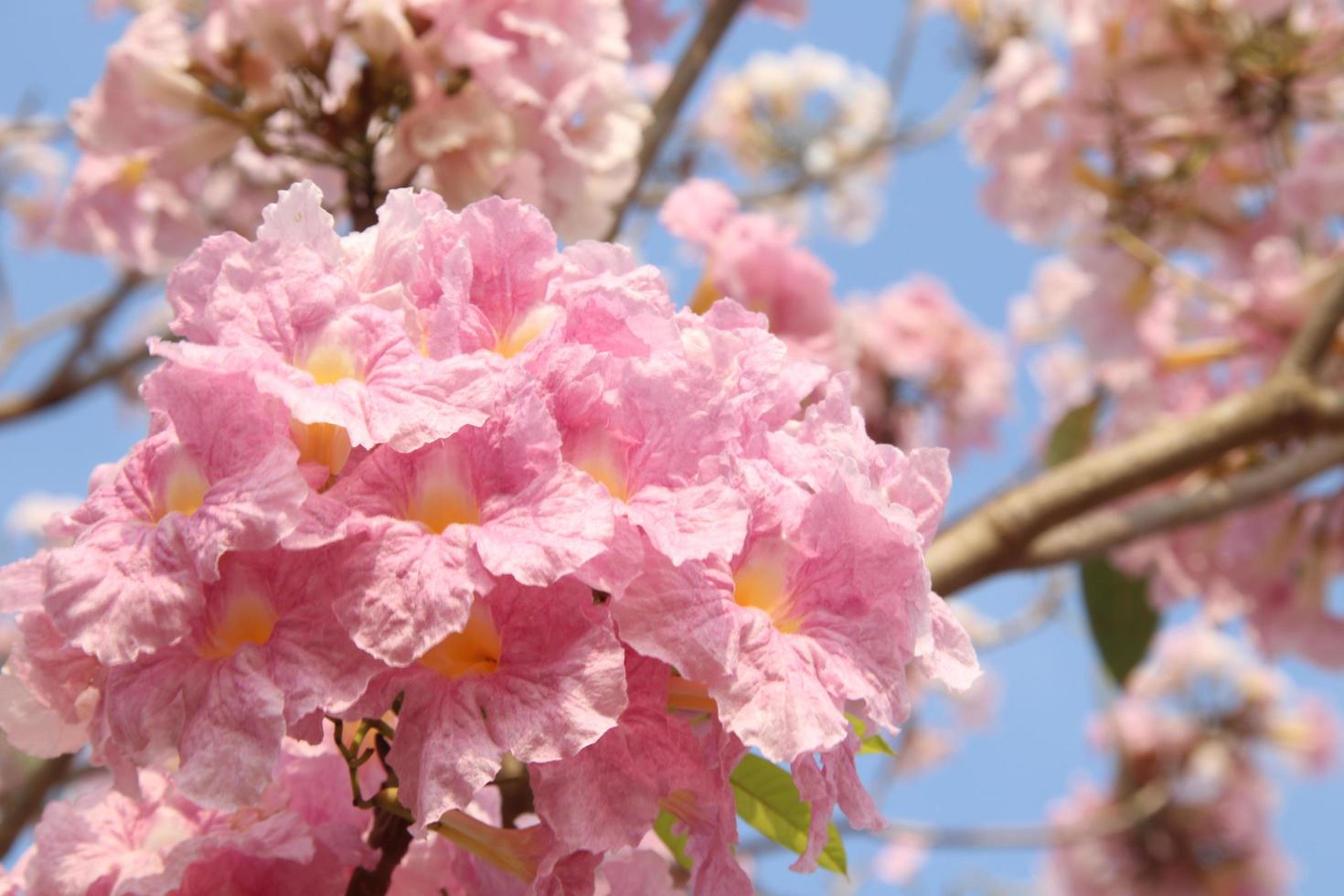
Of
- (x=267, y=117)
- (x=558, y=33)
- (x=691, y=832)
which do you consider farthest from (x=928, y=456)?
(x=267, y=117)

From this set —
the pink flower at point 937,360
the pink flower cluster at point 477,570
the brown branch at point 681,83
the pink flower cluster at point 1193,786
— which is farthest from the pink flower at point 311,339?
the pink flower cluster at point 1193,786

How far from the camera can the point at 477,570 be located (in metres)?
0.66

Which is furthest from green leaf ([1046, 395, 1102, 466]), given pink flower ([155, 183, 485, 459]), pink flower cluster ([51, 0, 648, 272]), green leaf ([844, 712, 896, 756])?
pink flower ([155, 183, 485, 459])

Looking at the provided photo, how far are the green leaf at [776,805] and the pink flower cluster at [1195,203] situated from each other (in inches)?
51.0

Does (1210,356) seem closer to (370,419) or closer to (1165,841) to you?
(370,419)

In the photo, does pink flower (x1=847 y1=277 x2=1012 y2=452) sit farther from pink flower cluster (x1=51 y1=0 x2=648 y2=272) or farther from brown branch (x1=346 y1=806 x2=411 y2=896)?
brown branch (x1=346 y1=806 x2=411 y2=896)

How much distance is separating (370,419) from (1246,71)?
188cm

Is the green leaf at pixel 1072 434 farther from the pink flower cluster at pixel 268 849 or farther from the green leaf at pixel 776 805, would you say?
the pink flower cluster at pixel 268 849

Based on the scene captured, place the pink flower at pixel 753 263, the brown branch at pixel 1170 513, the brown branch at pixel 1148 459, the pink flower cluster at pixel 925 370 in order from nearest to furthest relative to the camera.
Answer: the pink flower at pixel 753 263 < the brown branch at pixel 1148 459 < the brown branch at pixel 1170 513 < the pink flower cluster at pixel 925 370

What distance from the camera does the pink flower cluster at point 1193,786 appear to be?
15.6 feet

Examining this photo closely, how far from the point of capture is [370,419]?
68cm

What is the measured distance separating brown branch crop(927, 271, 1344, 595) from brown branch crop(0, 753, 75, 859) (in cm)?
108

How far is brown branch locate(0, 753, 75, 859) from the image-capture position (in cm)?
159

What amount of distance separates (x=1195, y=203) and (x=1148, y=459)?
0.88 meters
